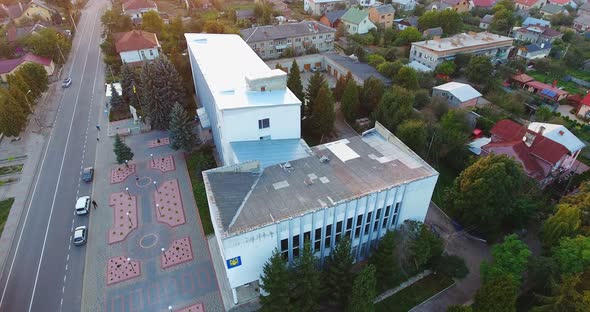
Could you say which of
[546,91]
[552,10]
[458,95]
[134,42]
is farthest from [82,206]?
[552,10]

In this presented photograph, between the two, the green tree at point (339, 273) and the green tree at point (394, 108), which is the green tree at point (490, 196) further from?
the green tree at point (339, 273)

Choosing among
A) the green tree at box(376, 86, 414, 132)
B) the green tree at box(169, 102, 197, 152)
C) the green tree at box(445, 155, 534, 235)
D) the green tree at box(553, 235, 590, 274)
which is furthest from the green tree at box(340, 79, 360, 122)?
the green tree at box(553, 235, 590, 274)

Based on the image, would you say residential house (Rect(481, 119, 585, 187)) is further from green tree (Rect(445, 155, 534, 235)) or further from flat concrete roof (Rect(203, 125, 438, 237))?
flat concrete roof (Rect(203, 125, 438, 237))

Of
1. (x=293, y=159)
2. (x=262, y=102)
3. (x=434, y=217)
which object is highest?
(x=262, y=102)

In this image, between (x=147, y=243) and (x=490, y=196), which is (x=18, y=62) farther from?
(x=490, y=196)

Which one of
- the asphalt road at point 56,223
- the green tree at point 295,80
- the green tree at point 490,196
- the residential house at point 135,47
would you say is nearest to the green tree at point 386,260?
the green tree at point 490,196

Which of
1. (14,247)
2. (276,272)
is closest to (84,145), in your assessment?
(14,247)

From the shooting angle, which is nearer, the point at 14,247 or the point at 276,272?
the point at 276,272

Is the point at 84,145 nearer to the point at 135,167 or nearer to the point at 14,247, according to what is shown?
the point at 135,167
